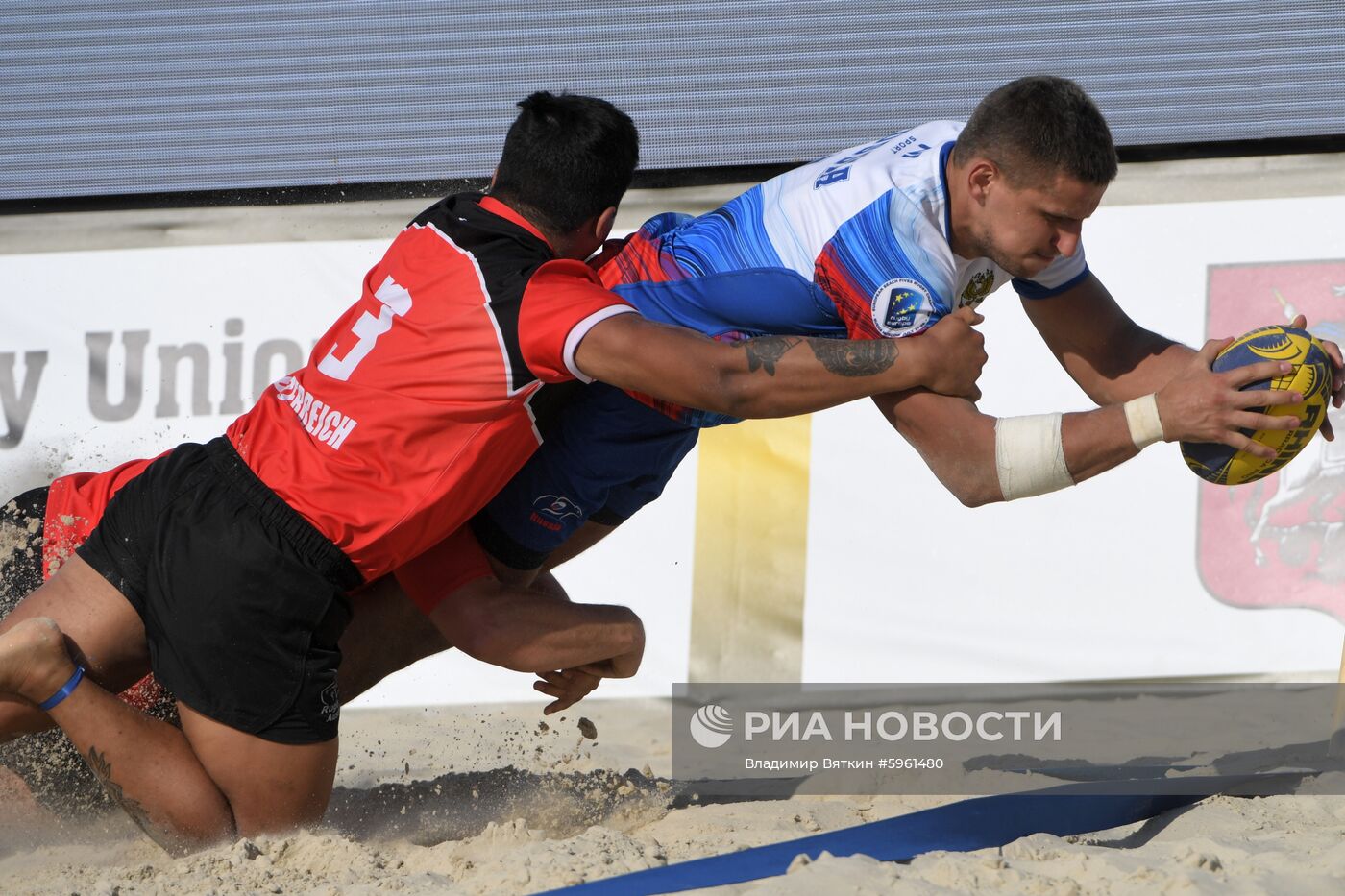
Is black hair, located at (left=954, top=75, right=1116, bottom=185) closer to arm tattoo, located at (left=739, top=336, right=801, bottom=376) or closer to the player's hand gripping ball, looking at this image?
the player's hand gripping ball

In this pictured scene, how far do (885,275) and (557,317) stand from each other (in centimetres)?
63

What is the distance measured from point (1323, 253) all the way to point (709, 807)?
2.83 meters

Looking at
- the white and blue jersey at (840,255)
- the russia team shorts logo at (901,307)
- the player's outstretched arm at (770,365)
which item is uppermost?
the white and blue jersey at (840,255)

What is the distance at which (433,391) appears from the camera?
8.58ft

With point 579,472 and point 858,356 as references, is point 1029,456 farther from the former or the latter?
point 579,472

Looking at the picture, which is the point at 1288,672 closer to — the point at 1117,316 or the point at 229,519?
the point at 1117,316

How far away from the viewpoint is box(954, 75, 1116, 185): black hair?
2.44m

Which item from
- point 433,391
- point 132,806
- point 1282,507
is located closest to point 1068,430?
point 433,391

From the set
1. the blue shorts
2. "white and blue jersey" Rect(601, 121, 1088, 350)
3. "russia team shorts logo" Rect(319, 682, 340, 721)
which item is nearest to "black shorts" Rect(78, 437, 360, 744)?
"russia team shorts logo" Rect(319, 682, 340, 721)

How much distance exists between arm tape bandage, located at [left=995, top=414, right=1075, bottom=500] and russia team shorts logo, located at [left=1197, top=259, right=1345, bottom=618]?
2.19 meters

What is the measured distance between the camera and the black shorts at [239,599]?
2670 mm

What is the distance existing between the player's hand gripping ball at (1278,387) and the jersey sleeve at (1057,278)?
0.47 meters

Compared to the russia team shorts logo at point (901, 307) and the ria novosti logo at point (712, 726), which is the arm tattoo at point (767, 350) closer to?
the russia team shorts logo at point (901, 307)

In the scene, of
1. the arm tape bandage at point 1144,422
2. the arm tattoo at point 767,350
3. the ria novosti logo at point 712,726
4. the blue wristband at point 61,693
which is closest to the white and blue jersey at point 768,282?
the arm tattoo at point 767,350
